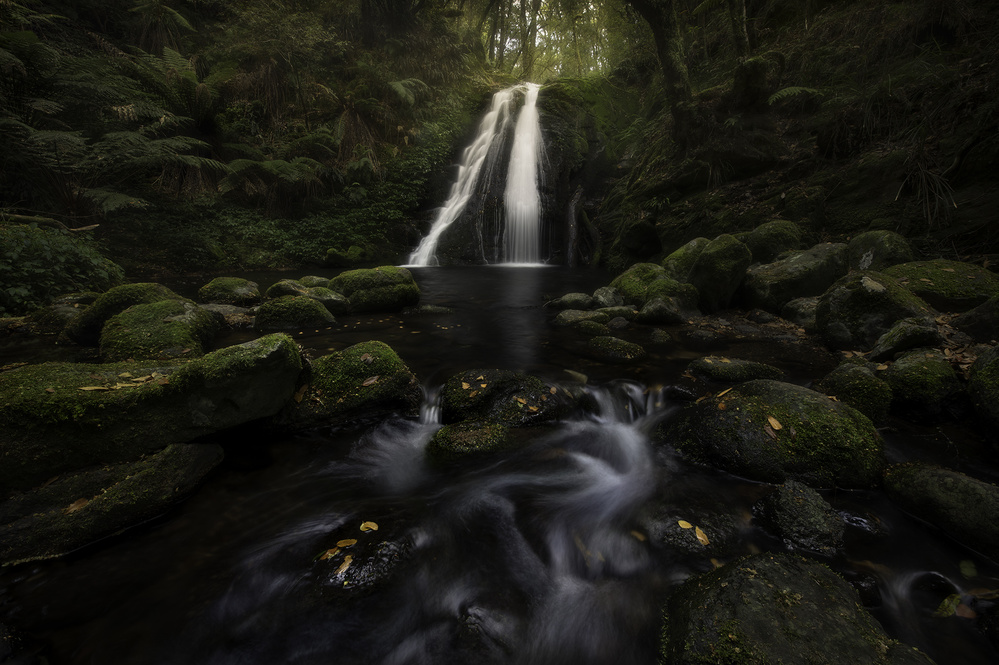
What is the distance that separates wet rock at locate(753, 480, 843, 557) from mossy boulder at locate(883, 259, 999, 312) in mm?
4637

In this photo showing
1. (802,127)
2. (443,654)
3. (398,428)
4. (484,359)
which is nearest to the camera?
(443,654)

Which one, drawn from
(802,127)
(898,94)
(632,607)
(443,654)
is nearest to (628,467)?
(632,607)

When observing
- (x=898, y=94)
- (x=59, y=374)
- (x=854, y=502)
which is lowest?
(x=854, y=502)

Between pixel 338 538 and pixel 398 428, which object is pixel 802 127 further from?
pixel 338 538

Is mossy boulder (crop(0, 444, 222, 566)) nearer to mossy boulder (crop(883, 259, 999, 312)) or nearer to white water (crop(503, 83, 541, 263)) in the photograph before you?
mossy boulder (crop(883, 259, 999, 312))

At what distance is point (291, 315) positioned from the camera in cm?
641

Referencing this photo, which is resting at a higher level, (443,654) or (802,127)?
(802,127)

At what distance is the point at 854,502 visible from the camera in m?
2.69

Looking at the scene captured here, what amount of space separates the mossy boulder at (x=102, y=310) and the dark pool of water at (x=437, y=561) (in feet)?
12.2

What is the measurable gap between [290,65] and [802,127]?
16380 millimetres

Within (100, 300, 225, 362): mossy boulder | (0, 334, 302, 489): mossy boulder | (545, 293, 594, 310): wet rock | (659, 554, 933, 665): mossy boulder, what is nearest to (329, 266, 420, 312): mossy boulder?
(100, 300, 225, 362): mossy boulder

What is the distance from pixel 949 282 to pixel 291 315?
9.42 meters

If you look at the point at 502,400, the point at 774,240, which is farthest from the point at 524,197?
the point at 502,400

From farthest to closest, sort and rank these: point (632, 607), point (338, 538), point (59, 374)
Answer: point (59, 374) < point (338, 538) < point (632, 607)
